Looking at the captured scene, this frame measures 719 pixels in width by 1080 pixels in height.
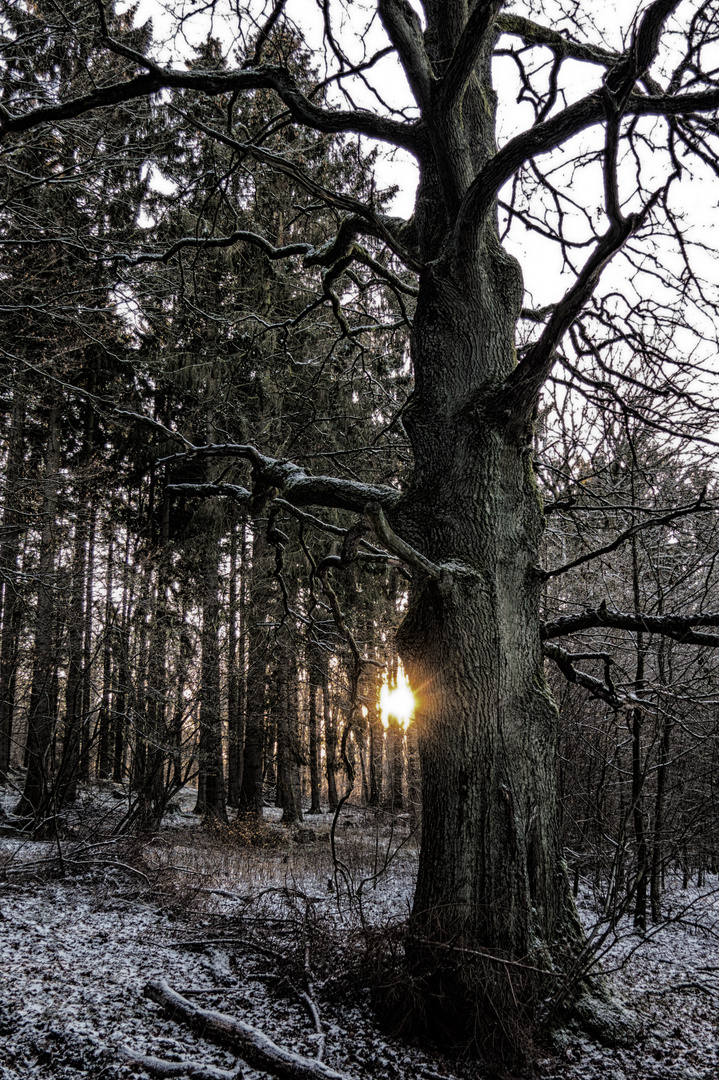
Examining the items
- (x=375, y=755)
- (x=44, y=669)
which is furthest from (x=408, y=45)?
(x=375, y=755)

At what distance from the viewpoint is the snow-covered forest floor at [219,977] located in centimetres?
315

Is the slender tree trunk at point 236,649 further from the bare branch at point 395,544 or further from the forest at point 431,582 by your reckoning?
the bare branch at point 395,544

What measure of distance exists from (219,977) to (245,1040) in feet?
3.77

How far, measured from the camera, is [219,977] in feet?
13.7

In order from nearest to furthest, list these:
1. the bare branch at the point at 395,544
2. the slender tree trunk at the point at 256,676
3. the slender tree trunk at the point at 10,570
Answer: the bare branch at the point at 395,544, the slender tree trunk at the point at 10,570, the slender tree trunk at the point at 256,676

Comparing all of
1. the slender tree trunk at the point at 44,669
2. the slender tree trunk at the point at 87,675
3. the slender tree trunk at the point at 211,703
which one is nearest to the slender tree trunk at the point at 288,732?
the slender tree trunk at the point at 211,703

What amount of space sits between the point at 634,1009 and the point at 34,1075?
3.48m

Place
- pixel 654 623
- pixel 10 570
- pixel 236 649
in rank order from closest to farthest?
1. pixel 654 623
2. pixel 10 570
3. pixel 236 649

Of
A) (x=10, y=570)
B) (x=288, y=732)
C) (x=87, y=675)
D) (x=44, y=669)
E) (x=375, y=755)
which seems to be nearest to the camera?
(x=10, y=570)

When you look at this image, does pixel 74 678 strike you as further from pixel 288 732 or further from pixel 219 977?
pixel 288 732

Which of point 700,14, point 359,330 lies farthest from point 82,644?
point 700,14

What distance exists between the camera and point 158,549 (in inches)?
496

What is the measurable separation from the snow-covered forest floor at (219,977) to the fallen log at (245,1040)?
5cm

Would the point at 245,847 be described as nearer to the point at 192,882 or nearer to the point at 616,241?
the point at 192,882
